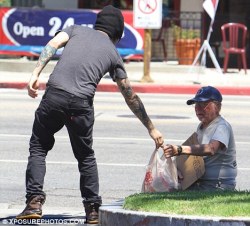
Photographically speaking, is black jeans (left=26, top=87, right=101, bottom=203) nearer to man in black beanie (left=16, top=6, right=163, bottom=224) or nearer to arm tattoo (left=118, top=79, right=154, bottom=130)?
man in black beanie (left=16, top=6, right=163, bottom=224)

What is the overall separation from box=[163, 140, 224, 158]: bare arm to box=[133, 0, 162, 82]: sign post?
563 inches

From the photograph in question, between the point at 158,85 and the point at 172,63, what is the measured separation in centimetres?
391

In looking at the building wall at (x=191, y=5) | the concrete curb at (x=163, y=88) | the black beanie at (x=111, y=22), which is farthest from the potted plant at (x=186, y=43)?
the black beanie at (x=111, y=22)

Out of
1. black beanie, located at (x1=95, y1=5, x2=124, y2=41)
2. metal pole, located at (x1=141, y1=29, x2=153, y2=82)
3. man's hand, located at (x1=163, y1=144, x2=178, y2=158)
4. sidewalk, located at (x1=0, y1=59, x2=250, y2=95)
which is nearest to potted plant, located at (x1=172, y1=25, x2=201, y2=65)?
sidewalk, located at (x1=0, y1=59, x2=250, y2=95)

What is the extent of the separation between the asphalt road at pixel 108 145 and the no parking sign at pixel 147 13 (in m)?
2.15

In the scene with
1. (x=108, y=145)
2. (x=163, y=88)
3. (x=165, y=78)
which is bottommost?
(x=165, y=78)

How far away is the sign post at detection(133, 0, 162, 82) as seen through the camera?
864 inches

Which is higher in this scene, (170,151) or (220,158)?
(170,151)

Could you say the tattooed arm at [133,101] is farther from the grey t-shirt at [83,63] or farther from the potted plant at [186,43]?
the potted plant at [186,43]

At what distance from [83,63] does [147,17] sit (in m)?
14.4

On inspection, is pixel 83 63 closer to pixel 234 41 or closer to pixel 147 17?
pixel 147 17

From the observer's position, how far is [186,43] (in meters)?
24.6

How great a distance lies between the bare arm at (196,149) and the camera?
760 cm

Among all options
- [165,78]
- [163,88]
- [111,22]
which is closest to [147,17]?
[163,88]
